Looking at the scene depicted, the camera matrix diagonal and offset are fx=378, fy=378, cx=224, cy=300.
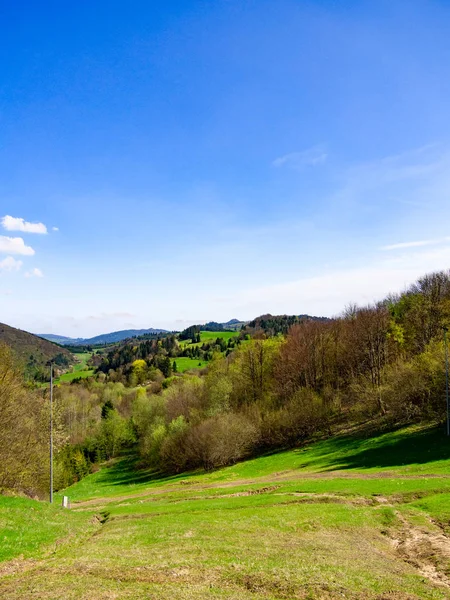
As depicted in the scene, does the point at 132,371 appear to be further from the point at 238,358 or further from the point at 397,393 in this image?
the point at 397,393

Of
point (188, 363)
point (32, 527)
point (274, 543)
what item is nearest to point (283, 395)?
point (274, 543)

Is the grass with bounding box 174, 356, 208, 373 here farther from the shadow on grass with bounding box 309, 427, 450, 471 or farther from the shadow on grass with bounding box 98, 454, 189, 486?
the shadow on grass with bounding box 309, 427, 450, 471

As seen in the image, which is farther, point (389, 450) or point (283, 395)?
point (283, 395)

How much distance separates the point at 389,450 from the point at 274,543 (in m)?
28.0

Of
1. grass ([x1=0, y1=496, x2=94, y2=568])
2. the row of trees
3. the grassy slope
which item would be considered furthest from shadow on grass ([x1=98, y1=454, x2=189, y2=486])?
grass ([x1=0, y1=496, x2=94, y2=568])

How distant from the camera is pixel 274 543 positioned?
16.4 metres

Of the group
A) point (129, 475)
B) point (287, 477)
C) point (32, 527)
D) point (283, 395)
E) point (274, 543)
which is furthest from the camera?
point (129, 475)

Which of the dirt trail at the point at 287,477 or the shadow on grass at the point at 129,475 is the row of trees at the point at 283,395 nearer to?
the shadow on grass at the point at 129,475

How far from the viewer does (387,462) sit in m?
35.5

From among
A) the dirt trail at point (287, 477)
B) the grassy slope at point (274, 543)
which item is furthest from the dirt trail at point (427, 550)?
the dirt trail at point (287, 477)

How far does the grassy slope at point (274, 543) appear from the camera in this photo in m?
11.4

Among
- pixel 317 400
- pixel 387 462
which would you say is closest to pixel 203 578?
pixel 387 462

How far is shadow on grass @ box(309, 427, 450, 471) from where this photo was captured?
3509 centimetres

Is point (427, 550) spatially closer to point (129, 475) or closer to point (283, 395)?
point (283, 395)
